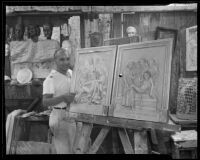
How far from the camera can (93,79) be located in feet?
9.14

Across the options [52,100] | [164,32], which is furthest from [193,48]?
[52,100]

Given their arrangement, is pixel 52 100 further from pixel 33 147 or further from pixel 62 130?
pixel 33 147

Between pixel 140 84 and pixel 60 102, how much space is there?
0.94 meters

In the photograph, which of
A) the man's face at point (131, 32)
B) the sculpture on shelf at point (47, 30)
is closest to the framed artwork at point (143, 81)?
the man's face at point (131, 32)

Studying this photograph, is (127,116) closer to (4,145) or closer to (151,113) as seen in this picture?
(151,113)

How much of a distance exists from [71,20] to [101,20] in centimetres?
39

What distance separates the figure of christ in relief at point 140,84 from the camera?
2.49 metres

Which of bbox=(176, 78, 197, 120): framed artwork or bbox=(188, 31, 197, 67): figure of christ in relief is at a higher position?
bbox=(188, 31, 197, 67): figure of christ in relief

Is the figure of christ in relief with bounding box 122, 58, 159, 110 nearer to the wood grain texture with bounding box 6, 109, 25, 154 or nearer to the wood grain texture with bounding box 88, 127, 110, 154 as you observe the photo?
the wood grain texture with bounding box 88, 127, 110, 154

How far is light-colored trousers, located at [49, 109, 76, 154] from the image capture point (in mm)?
2785

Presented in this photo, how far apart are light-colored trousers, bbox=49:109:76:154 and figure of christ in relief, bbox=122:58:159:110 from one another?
2.29 feet

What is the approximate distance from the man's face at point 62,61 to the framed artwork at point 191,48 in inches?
55.9

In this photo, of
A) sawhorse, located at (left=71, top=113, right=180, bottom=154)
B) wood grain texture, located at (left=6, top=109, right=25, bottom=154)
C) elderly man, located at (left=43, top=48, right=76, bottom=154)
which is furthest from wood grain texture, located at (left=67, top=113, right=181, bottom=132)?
wood grain texture, located at (left=6, top=109, right=25, bottom=154)

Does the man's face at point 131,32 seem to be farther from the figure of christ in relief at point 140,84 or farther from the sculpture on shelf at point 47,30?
the sculpture on shelf at point 47,30
